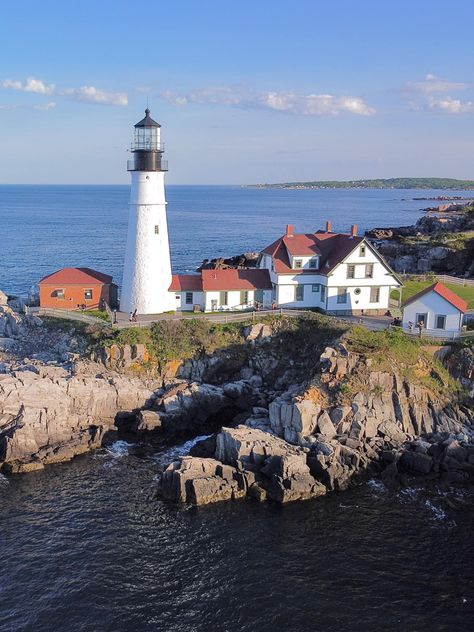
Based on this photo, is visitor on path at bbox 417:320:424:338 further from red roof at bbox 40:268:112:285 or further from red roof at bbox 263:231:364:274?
red roof at bbox 40:268:112:285

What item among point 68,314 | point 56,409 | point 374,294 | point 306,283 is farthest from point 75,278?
point 374,294

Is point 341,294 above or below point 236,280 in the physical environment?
below

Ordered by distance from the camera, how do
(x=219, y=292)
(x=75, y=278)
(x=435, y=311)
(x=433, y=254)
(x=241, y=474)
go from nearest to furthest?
(x=241, y=474) → (x=435, y=311) → (x=219, y=292) → (x=75, y=278) → (x=433, y=254)

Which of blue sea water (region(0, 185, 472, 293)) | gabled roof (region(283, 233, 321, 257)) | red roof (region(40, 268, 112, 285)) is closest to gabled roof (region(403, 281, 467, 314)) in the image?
gabled roof (region(283, 233, 321, 257))

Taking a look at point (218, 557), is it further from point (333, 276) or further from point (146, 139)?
point (146, 139)

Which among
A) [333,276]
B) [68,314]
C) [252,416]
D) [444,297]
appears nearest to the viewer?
[252,416]

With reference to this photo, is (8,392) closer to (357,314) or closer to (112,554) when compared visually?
(112,554)

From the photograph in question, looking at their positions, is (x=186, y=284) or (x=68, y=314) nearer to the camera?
(x=68, y=314)

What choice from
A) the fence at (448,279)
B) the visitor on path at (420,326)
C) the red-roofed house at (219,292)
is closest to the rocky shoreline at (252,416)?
the visitor on path at (420,326)
